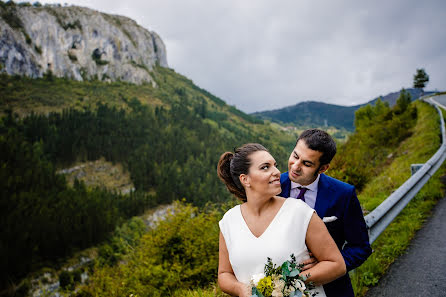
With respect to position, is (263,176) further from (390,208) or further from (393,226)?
(393,226)

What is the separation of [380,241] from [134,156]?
414 feet

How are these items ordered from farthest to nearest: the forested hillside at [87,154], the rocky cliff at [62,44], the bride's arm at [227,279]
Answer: the rocky cliff at [62,44]
the forested hillside at [87,154]
the bride's arm at [227,279]

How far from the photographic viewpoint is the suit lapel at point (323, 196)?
1802 mm

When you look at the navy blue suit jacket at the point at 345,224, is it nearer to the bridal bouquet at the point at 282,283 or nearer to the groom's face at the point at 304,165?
the groom's face at the point at 304,165

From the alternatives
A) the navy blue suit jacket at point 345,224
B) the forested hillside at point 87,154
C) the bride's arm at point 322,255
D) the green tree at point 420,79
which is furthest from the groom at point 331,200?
the forested hillside at point 87,154

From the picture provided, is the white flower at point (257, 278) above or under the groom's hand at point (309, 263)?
under

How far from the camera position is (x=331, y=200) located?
181 cm

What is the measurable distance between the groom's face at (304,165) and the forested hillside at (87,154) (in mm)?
80718

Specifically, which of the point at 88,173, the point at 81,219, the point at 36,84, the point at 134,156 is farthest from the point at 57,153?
the point at 36,84

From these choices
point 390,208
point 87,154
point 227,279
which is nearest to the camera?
point 227,279

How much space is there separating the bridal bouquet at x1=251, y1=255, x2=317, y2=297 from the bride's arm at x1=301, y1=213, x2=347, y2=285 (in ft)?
0.37

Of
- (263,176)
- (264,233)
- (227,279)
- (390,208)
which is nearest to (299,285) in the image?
(264,233)

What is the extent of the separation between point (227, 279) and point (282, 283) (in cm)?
46

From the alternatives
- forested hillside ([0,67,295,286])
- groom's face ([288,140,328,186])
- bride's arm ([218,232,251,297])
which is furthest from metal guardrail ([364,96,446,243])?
forested hillside ([0,67,295,286])
